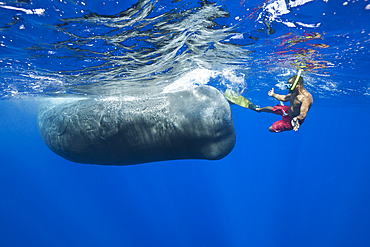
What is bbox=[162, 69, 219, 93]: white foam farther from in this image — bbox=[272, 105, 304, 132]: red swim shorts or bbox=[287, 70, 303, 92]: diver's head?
bbox=[287, 70, 303, 92]: diver's head

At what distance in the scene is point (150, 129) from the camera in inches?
152

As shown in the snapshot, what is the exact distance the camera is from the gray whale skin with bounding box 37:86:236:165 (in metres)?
3.68

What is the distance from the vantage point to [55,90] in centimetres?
1110

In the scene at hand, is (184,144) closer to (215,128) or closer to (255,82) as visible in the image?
(215,128)

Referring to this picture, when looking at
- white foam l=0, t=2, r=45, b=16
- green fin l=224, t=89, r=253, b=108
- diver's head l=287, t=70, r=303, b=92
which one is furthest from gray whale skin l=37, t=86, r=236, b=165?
white foam l=0, t=2, r=45, b=16

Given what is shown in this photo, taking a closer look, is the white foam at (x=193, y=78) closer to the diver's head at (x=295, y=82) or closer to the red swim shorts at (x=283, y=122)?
the red swim shorts at (x=283, y=122)

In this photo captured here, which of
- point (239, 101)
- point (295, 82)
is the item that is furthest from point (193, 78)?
point (295, 82)

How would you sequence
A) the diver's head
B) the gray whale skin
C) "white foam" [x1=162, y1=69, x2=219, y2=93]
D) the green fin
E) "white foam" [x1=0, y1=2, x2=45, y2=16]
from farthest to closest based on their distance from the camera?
"white foam" [x1=162, y1=69, x2=219, y2=93] → the green fin → the diver's head → "white foam" [x1=0, y1=2, x2=45, y2=16] → the gray whale skin

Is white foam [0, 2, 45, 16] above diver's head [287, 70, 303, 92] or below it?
above

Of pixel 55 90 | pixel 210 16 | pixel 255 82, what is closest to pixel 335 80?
pixel 255 82

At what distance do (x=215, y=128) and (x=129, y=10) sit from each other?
3.41 metres

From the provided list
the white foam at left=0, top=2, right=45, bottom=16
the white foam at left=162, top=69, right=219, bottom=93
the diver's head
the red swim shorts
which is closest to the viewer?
the white foam at left=0, top=2, right=45, bottom=16

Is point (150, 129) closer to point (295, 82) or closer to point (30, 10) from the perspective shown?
point (295, 82)

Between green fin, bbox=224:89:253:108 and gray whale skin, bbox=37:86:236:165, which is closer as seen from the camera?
gray whale skin, bbox=37:86:236:165
